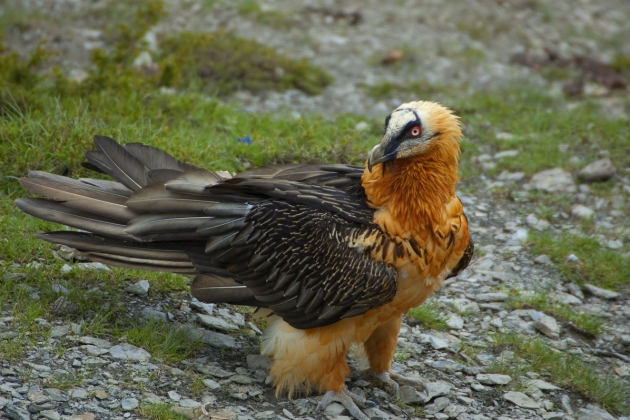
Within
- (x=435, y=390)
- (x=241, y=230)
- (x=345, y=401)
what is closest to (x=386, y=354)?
(x=435, y=390)

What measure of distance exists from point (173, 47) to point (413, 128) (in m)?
7.42

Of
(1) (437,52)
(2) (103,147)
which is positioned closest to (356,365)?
(2) (103,147)

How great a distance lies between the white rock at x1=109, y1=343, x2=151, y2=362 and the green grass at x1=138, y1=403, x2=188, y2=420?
55 cm

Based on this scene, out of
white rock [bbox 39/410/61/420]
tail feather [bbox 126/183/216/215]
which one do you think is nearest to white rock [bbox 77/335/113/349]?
white rock [bbox 39/410/61/420]

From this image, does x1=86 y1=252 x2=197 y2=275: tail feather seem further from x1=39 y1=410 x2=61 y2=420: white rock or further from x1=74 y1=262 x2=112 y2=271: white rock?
x1=39 y1=410 x2=61 y2=420: white rock

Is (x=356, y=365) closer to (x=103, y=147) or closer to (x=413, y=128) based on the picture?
(x=413, y=128)

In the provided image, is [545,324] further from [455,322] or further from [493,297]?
[455,322]

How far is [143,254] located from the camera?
5391mm

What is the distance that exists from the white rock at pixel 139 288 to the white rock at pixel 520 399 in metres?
2.85

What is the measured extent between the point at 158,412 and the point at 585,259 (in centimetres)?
470

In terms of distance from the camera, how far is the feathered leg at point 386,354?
218 inches

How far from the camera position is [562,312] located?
676cm

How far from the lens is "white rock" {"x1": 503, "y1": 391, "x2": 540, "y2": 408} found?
5.53 metres

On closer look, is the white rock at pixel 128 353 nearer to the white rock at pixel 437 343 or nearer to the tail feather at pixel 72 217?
the tail feather at pixel 72 217
